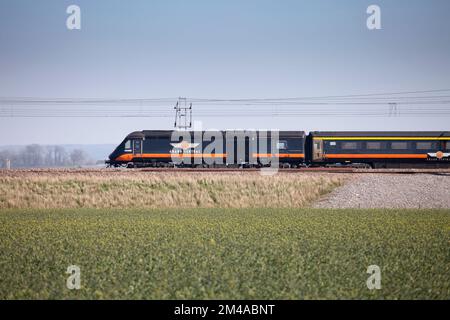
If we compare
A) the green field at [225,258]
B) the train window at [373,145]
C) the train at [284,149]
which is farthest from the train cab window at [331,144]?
the green field at [225,258]

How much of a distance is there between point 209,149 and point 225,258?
94.4 ft

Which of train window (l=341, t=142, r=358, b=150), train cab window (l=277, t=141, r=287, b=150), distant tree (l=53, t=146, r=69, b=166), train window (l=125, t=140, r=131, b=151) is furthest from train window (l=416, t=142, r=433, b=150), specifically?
distant tree (l=53, t=146, r=69, b=166)

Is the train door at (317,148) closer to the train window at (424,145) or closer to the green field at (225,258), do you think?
the train window at (424,145)

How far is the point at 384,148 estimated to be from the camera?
123 feet

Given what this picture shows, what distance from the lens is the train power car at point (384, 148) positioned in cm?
3728

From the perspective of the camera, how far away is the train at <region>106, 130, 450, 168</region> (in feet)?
122

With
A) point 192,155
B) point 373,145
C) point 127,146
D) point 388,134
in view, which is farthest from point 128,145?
point 388,134

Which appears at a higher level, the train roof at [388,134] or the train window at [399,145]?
the train roof at [388,134]

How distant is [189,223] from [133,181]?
461 inches

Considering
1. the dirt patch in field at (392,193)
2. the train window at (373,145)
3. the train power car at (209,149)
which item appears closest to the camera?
the dirt patch in field at (392,193)
